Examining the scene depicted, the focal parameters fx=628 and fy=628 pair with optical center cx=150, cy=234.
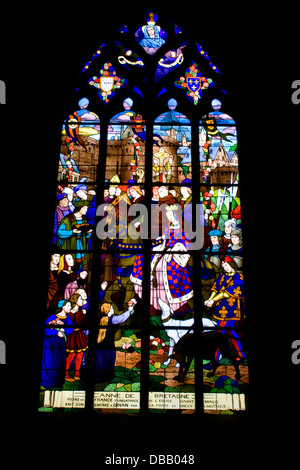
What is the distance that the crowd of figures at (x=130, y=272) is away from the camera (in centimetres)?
→ 561

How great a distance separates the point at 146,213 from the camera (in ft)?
20.0

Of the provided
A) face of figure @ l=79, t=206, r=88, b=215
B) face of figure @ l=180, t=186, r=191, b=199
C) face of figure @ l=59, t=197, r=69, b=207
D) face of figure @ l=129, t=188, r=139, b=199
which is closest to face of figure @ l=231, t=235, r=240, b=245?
face of figure @ l=180, t=186, r=191, b=199

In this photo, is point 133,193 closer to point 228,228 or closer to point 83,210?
point 83,210

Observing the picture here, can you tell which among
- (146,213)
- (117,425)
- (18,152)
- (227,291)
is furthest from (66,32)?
(117,425)

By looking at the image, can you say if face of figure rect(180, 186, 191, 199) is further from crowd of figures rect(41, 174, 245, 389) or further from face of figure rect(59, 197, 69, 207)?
face of figure rect(59, 197, 69, 207)

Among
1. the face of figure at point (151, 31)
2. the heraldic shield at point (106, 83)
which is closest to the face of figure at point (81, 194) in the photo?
the heraldic shield at point (106, 83)

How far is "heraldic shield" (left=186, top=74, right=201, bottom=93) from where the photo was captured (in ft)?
22.1

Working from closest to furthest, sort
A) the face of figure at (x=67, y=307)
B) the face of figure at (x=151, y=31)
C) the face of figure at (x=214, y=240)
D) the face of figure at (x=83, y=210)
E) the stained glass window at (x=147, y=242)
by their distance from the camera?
1. the stained glass window at (x=147, y=242)
2. the face of figure at (x=67, y=307)
3. the face of figure at (x=214, y=240)
4. the face of figure at (x=83, y=210)
5. the face of figure at (x=151, y=31)

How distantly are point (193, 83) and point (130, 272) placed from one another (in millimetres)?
2266

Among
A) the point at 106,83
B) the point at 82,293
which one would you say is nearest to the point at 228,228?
the point at 82,293

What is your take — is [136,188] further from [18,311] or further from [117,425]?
[117,425]

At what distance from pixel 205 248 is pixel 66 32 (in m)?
2.81

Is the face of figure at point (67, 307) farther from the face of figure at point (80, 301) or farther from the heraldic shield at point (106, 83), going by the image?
the heraldic shield at point (106, 83)

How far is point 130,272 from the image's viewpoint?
231 inches
